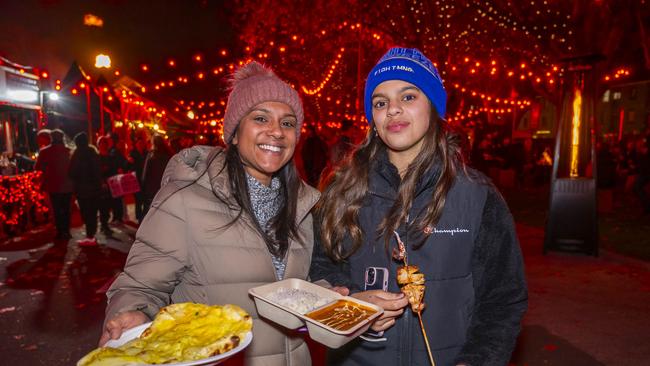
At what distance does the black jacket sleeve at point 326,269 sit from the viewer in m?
2.35

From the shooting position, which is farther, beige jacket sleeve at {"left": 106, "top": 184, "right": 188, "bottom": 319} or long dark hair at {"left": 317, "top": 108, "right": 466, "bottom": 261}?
long dark hair at {"left": 317, "top": 108, "right": 466, "bottom": 261}

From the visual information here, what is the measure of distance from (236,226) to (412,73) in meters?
1.29

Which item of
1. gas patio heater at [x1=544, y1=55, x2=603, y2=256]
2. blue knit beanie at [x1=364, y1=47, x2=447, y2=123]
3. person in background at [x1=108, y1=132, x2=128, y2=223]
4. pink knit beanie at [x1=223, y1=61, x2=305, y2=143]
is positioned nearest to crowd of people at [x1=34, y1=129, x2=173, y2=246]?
person in background at [x1=108, y1=132, x2=128, y2=223]

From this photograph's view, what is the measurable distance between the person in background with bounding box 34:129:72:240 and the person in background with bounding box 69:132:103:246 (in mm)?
326

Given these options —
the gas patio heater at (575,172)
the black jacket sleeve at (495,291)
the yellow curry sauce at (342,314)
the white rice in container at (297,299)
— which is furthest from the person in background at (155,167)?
the black jacket sleeve at (495,291)

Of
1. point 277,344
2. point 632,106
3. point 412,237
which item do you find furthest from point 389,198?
point 632,106

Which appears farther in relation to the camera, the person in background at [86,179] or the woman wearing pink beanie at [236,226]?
the person in background at [86,179]

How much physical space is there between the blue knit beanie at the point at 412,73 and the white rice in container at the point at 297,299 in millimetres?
1261

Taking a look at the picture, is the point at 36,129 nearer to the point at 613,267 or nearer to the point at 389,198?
the point at 389,198

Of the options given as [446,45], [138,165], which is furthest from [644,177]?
[138,165]

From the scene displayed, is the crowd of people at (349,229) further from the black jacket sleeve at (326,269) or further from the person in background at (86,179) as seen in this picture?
the person in background at (86,179)

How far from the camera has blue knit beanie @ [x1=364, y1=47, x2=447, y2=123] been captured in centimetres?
232

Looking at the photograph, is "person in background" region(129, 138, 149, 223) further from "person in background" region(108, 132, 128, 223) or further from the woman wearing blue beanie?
the woman wearing blue beanie

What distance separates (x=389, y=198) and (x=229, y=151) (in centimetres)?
104
